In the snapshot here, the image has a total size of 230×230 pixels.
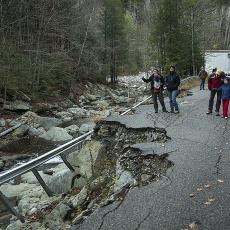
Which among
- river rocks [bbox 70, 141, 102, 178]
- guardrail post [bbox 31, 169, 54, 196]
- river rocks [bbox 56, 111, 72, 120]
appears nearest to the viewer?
guardrail post [bbox 31, 169, 54, 196]

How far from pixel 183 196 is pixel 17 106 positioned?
928 inches

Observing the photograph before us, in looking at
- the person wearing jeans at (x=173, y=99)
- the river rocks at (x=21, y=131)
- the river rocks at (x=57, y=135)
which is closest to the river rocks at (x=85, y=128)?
the river rocks at (x=57, y=135)

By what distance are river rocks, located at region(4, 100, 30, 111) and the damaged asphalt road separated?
769 inches

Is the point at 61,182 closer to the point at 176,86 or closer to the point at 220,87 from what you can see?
the point at 176,86

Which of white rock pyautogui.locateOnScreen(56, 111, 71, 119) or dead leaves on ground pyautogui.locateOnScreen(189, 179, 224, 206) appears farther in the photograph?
white rock pyautogui.locateOnScreen(56, 111, 71, 119)

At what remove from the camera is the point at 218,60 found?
5056 cm

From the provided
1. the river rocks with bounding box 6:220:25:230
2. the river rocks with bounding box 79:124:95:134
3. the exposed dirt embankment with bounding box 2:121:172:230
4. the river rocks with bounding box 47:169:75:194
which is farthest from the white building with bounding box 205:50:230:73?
the river rocks with bounding box 6:220:25:230

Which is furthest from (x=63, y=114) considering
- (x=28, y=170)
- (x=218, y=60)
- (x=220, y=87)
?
(x=218, y=60)

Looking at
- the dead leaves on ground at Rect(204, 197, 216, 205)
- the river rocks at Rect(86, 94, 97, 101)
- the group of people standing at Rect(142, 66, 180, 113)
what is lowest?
the river rocks at Rect(86, 94, 97, 101)

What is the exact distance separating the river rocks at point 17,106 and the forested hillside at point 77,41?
1038mm

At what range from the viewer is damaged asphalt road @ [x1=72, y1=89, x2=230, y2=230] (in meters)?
6.16

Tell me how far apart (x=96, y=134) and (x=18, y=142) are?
1046 centimetres

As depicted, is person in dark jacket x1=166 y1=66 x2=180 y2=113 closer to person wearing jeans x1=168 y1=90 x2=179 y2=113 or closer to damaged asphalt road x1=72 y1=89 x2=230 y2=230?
person wearing jeans x1=168 y1=90 x2=179 y2=113

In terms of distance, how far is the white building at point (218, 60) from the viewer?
4888 cm
